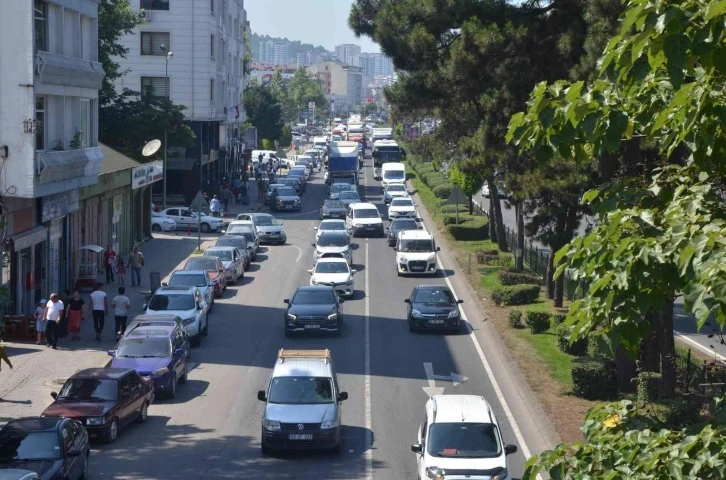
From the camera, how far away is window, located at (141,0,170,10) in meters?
67.1

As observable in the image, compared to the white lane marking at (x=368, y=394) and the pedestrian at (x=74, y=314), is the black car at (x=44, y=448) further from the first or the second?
the pedestrian at (x=74, y=314)

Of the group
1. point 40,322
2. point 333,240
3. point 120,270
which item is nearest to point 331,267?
point 333,240

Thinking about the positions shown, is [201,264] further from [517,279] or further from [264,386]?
[264,386]

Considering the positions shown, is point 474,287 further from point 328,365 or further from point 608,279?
point 608,279

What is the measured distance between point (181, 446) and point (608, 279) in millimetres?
13900

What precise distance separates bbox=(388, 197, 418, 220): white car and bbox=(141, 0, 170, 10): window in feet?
63.4

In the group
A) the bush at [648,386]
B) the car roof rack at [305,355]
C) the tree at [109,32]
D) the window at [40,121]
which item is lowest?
the bush at [648,386]

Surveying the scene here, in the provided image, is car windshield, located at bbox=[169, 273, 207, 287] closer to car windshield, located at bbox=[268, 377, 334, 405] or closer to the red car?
the red car

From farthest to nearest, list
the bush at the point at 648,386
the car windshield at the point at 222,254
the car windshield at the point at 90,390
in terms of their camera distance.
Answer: the car windshield at the point at 222,254
the bush at the point at 648,386
the car windshield at the point at 90,390

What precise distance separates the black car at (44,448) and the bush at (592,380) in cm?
1098

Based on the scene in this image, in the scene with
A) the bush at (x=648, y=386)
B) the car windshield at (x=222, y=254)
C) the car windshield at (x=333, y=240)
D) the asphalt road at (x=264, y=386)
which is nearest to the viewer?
the asphalt road at (x=264, y=386)

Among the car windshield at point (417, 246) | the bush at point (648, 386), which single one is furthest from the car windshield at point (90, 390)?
the car windshield at point (417, 246)

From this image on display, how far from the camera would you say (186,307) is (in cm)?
2992

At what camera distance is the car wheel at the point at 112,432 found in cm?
1945
